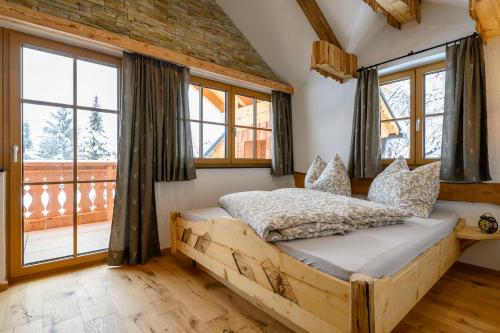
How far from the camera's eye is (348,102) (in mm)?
2980

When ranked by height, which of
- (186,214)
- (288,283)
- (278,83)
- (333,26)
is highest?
(333,26)

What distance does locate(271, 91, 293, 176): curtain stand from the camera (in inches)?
136

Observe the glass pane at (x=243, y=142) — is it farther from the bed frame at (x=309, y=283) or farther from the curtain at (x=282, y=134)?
the bed frame at (x=309, y=283)

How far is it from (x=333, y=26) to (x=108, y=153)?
9.08 feet

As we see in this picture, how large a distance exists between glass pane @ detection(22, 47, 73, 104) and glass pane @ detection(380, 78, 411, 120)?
313 cm

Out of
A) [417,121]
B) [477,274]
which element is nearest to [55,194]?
[417,121]

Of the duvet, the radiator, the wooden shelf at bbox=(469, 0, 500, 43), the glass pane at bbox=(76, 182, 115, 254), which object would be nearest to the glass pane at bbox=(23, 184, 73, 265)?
the glass pane at bbox=(76, 182, 115, 254)

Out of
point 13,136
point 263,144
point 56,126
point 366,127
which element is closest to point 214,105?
point 263,144

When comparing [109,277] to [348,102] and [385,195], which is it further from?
[348,102]

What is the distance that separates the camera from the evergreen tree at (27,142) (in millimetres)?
2045

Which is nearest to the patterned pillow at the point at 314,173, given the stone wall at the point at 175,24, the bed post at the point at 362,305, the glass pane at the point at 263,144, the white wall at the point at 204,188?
the white wall at the point at 204,188

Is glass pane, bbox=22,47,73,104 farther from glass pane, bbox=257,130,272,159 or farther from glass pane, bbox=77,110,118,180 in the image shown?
glass pane, bbox=257,130,272,159

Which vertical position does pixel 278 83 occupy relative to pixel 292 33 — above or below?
below

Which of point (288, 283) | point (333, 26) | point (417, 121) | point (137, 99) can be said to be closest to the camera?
point (288, 283)
